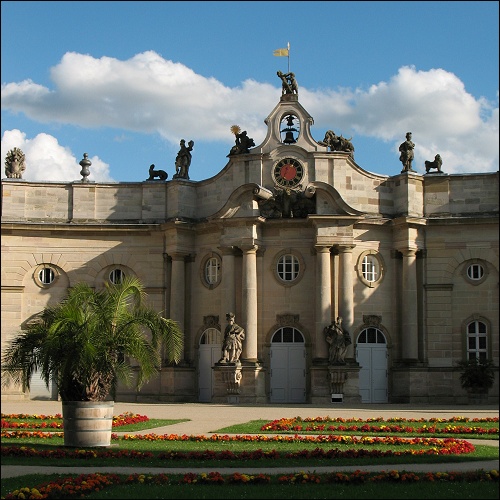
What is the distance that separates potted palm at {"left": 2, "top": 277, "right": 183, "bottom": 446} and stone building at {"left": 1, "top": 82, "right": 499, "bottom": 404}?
20.3 metres

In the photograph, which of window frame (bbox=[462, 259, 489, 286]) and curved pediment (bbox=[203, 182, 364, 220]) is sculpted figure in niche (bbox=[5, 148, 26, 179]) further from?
window frame (bbox=[462, 259, 489, 286])

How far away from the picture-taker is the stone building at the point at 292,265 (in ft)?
143

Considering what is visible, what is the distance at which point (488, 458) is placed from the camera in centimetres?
1914

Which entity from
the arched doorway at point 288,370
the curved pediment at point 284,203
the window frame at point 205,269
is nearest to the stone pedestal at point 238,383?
the arched doorway at point 288,370

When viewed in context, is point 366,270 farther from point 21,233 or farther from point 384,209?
point 21,233

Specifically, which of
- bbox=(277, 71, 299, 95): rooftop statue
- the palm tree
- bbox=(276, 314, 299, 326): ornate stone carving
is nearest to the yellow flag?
bbox=(277, 71, 299, 95): rooftop statue

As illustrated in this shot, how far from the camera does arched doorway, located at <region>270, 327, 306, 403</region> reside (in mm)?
43688

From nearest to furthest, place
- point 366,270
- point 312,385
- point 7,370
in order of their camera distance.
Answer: point 7,370
point 312,385
point 366,270

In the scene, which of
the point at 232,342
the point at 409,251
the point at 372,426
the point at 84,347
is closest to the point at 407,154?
the point at 409,251

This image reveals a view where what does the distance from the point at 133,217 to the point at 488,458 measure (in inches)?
1214

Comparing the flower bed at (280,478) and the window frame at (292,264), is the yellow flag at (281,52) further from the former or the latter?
the flower bed at (280,478)

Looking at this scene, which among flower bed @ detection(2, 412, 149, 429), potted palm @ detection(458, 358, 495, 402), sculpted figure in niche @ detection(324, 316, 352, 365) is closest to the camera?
flower bed @ detection(2, 412, 149, 429)

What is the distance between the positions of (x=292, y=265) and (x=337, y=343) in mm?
4625

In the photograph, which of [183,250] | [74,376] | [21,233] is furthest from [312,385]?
[74,376]
